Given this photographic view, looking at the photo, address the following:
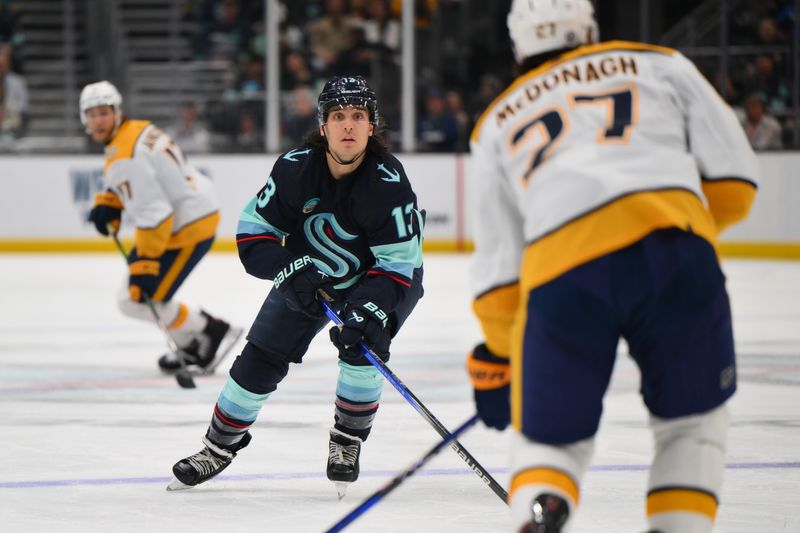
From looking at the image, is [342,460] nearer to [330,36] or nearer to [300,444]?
[300,444]

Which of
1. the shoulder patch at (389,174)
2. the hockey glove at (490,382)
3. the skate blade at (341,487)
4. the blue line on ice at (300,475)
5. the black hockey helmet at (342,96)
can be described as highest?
the black hockey helmet at (342,96)

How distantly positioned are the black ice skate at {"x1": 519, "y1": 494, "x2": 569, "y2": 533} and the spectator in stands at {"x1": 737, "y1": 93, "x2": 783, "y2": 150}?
9.42m

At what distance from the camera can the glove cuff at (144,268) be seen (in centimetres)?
607

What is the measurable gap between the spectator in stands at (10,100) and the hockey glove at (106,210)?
6895 millimetres

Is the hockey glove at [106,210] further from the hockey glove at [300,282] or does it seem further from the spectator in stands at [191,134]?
the spectator in stands at [191,134]

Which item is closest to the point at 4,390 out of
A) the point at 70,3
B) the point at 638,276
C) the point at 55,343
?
the point at 55,343

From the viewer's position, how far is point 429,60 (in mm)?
12977

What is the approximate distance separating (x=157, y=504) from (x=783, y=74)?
894cm

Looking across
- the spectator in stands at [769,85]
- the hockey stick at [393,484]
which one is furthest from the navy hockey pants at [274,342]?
the spectator in stands at [769,85]

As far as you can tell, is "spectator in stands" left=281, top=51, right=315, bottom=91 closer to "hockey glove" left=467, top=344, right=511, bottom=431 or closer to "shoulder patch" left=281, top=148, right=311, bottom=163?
"shoulder patch" left=281, top=148, right=311, bottom=163

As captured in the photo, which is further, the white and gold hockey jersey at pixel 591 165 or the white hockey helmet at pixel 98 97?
the white hockey helmet at pixel 98 97

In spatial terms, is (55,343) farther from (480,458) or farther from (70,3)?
(70,3)

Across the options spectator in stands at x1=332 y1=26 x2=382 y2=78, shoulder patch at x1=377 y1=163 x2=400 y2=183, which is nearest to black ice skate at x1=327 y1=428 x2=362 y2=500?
shoulder patch at x1=377 y1=163 x2=400 y2=183

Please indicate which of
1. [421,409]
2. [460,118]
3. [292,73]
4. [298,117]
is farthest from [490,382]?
[292,73]
